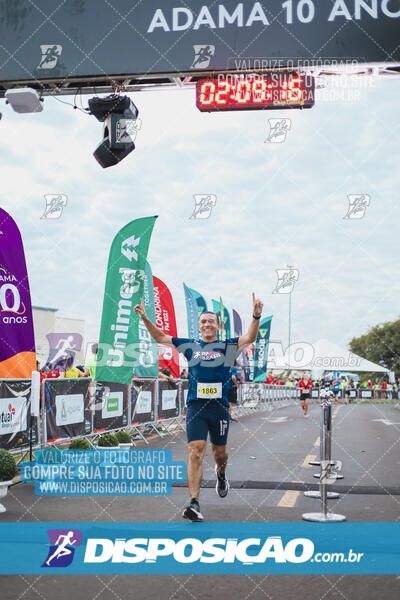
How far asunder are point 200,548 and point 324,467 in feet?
6.35

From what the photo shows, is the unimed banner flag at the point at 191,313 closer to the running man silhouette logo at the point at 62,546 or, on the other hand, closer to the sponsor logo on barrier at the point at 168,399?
the sponsor logo on barrier at the point at 168,399

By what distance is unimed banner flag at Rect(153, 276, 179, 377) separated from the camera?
18.0 metres

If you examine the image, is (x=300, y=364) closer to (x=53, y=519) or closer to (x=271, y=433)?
(x=271, y=433)

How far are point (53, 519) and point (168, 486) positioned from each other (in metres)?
2.27

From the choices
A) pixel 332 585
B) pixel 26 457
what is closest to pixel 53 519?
pixel 332 585

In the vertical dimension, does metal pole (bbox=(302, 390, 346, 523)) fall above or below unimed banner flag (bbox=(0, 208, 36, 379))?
below

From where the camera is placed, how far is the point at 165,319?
19.1 m

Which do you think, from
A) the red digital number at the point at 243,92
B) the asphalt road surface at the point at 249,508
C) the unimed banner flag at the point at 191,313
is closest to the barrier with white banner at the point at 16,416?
the asphalt road surface at the point at 249,508

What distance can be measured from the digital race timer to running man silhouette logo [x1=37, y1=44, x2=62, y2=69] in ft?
8.28

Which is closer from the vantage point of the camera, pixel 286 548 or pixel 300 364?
pixel 286 548

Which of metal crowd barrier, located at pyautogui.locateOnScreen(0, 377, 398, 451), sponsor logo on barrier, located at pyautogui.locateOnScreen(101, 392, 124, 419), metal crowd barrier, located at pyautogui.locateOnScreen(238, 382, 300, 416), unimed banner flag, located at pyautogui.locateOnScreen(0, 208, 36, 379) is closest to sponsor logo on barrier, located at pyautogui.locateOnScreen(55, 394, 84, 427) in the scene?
metal crowd barrier, located at pyautogui.locateOnScreen(0, 377, 398, 451)

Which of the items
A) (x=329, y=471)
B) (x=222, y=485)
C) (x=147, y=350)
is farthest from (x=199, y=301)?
(x=222, y=485)

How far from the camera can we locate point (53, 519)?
6125 millimetres

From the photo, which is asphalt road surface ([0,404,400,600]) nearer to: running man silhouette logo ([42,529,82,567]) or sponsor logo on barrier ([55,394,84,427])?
running man silhouette logo ([42,529,82,567])
